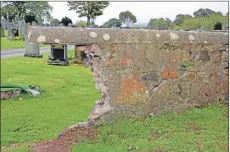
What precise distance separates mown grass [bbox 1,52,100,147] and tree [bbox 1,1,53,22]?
33138mm

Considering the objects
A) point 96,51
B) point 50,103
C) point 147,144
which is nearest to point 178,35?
point 96,51

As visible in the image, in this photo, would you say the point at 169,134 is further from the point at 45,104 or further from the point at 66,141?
the point at 45,104

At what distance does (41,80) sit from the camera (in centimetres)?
1579

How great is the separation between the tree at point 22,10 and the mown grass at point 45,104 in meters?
33.1

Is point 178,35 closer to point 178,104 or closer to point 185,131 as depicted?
point 178,104

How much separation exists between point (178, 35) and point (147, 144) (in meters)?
2.61

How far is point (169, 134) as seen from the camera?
6.50 metres

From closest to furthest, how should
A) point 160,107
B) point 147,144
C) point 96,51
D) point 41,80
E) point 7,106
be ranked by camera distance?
1. point 147,144
2. point 96,51
3. point 160,107
4. point 7,106
5. point 41,80

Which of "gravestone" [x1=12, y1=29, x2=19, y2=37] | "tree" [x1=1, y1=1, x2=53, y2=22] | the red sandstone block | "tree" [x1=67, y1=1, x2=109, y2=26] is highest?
"tree" [x1=1, y1=1, x2=53, y2=22]

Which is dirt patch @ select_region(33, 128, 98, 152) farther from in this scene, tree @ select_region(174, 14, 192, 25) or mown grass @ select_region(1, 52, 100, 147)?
tree @ select_region(174, 14, 192, 25)

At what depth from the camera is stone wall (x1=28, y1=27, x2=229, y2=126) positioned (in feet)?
23.8

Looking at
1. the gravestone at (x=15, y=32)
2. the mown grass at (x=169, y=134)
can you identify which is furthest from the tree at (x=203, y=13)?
the gravestone at (x=15, y=32)

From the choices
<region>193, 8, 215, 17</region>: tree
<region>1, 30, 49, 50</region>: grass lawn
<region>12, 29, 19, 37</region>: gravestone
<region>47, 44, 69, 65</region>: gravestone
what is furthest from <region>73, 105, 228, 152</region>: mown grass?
<region>12, 29, 19, 37</region>: gravestone

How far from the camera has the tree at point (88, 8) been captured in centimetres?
3669
